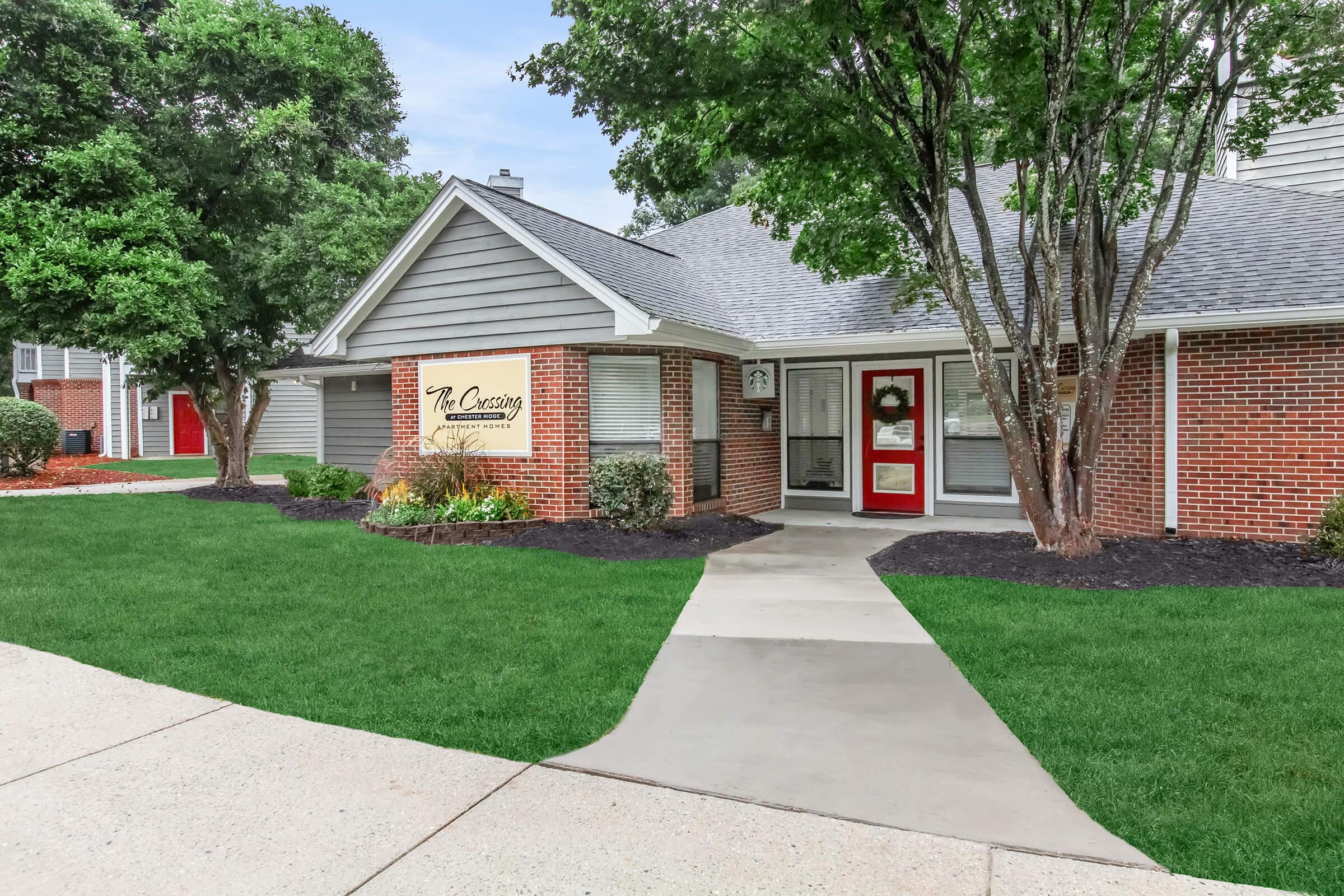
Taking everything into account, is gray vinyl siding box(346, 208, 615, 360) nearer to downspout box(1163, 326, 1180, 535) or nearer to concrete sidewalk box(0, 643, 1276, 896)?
downspout box(1163, 326, 1180, 535)

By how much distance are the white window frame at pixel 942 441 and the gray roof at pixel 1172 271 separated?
37.2 inches

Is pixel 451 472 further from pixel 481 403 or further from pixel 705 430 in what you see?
pixel 705 430

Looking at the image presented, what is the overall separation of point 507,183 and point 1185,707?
37.9 ft

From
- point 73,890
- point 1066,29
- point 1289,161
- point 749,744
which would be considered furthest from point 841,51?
point 1289,161

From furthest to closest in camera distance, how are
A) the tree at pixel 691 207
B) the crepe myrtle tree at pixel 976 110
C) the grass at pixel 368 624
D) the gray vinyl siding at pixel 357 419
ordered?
the tree at pixel 691 207
the gray vinyl siding at pixel 357 419
the crepe myrtle tree at pixel 976 110
the grass at pixel 368 624

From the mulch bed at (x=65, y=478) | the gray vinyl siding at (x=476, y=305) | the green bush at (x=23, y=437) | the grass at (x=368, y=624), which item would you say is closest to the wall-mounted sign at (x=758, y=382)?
the gray vinyl siding at (x=476, y=305)

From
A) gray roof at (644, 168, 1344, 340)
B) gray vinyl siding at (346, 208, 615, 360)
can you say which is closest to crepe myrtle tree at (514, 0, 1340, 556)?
gray roof at (644, 168, 1344, 340)

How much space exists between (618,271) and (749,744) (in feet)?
25.3

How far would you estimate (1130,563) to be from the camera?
23.7 ft

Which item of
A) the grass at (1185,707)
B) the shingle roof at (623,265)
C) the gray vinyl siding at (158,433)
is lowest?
the grass at (1185,707)

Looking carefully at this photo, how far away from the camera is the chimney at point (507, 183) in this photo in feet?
41.3

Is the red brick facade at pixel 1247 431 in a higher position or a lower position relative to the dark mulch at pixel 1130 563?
higher

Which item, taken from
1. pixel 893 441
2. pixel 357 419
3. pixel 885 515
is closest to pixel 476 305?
pixel 357 419

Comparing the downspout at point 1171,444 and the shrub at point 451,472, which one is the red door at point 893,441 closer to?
the downspout at point 1171,444
